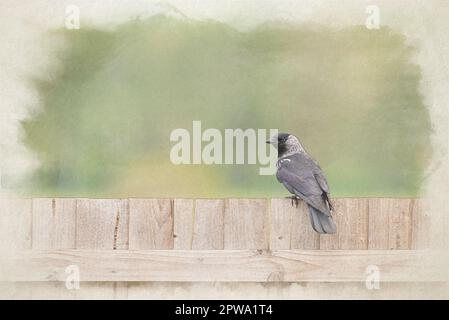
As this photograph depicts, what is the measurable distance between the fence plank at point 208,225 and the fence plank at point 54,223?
2.13 feet

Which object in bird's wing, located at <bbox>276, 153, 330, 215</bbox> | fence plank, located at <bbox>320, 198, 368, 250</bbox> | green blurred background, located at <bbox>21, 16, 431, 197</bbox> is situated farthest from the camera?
green blurred background, located at <bbox>21, 16, 431, 197</bbox>

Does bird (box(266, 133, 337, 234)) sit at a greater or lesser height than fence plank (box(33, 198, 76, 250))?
greater

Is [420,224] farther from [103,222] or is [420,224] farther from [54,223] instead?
[54,223]

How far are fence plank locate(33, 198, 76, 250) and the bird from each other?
1.14 meters

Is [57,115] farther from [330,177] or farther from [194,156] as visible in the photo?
[330,177]

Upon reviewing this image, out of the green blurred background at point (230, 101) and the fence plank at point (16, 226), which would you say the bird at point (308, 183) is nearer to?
the green blurred background at point (230, 101)

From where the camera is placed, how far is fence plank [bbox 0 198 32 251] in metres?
Answer: 3.87

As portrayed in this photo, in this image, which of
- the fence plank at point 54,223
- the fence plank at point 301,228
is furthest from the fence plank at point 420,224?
the fence plank at point 54,223

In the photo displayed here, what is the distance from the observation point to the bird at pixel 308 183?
3.77 m

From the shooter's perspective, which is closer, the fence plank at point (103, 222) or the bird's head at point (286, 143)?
the fence plank at point (103, 222)

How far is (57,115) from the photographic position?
Result: 4.02 meters

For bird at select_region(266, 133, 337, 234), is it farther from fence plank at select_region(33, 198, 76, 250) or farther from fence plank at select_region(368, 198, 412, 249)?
fence plank at select_region(33, 198, 76, 250)

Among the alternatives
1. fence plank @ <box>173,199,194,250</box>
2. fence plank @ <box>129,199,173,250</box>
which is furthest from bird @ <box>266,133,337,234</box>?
fence plank @ <box>129,199,173,250</box>

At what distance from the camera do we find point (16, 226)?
388 centimetres
